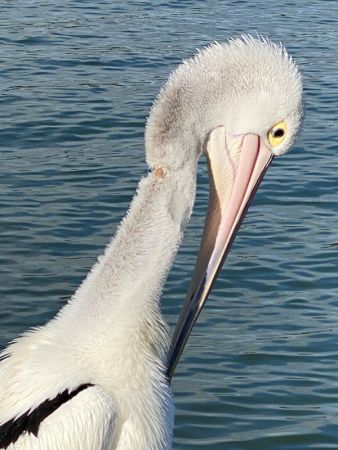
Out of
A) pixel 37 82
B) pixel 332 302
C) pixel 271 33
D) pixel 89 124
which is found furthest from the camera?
pixel 271 33

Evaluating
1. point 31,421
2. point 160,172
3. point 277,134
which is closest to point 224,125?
point 277,134

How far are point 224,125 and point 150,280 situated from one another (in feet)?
1.97

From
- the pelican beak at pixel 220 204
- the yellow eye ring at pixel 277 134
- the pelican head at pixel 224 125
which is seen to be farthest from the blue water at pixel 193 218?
the yellow eye ring at pixel 277 134

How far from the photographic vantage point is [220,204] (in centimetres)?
443

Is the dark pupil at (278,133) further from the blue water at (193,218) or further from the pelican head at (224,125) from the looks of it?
the blue water at (193,218)

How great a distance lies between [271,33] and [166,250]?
10.4 m

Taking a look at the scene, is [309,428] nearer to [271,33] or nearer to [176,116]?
[176,116]

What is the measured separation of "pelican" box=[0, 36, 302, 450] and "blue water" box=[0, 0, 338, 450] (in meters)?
2.00

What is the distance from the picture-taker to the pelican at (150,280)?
4.03 metres

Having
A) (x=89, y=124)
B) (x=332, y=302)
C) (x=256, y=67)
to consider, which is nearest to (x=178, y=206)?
(x=256, y=67)

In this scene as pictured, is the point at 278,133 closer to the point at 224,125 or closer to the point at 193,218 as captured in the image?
the point at 224,125

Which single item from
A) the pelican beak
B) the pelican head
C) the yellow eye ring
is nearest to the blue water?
the pelican beak

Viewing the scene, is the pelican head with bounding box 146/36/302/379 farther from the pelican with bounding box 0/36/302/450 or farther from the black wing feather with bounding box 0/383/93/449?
the black wing feather with bounding box 0/383/93/449

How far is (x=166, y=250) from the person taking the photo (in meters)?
4.15
